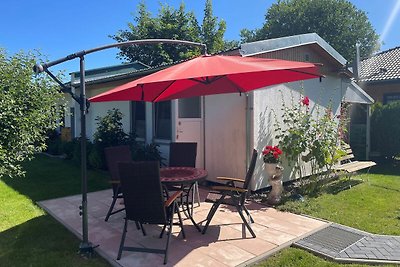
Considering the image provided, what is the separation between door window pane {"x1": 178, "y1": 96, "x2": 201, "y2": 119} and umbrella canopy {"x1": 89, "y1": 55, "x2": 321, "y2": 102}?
1.91 metres

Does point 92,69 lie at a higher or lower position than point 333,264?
higher

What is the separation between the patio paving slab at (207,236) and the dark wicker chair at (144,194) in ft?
0.94

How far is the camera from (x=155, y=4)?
88.0ft

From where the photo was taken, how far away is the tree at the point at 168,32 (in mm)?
23945

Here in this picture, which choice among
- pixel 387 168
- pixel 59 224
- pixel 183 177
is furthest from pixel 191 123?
pixel 387 168

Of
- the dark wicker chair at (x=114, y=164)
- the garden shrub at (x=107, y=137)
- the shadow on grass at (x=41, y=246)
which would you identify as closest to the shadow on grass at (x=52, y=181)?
the garden shrub at (x=107, y=137)

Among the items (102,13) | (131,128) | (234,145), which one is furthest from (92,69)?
(234,145)

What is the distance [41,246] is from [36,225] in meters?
0.92

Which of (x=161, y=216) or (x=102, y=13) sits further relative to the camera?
(x=102, y=13)

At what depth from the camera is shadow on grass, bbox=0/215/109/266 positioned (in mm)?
3781

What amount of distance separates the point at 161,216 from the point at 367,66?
60.3 ft

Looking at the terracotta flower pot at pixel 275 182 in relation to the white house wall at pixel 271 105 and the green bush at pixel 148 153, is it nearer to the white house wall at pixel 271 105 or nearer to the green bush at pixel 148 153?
the white house wall at pixel 271 105

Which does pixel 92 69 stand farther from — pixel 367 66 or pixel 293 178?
pixel 367 66

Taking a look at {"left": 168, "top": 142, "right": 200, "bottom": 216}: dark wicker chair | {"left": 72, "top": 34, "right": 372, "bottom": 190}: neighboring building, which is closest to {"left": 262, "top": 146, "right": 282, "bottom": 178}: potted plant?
{"left": 72, "top": 34, "right": 372, "bottom": 190}: neighboring building
